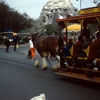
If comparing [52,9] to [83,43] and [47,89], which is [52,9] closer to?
[83,43]

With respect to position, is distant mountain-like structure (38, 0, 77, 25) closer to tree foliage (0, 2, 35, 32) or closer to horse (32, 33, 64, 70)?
tree foliage (0, 2, 35, 32)

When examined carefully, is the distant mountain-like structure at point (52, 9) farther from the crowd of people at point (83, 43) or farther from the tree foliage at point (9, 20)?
the crowd of people at point (83, 43)

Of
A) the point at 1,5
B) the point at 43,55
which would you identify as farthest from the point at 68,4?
the point at 43,55

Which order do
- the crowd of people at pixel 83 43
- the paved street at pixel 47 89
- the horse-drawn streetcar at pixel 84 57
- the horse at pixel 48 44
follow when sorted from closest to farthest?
the paved street at pixel 47 89 → the horse-drawn streetcar at pixel 84 57 → the crowd of people at pixel 83 43 → the horse at pixel 48 44

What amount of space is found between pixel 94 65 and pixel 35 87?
2223 millimetres

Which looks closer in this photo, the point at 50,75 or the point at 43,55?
the point at 50,75

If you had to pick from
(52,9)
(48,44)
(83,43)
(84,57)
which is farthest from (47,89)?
(52,9)

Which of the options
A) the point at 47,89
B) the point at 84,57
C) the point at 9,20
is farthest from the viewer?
the point at 9,20

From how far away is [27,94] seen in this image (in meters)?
6.88

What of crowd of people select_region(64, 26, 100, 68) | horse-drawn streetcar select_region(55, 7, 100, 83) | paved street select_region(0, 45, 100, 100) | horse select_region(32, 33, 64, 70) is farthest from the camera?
horse select_region(32, 33, 64, 70)

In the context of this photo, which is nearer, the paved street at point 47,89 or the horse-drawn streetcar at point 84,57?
the paved street at point 47,89

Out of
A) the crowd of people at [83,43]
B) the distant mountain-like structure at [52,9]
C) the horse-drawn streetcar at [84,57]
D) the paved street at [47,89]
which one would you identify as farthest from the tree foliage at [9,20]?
the distant mountain-like structure at [52,9]

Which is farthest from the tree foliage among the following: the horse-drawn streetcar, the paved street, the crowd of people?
the horse-drawn streetcar

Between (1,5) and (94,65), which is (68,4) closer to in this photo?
(1,5)
